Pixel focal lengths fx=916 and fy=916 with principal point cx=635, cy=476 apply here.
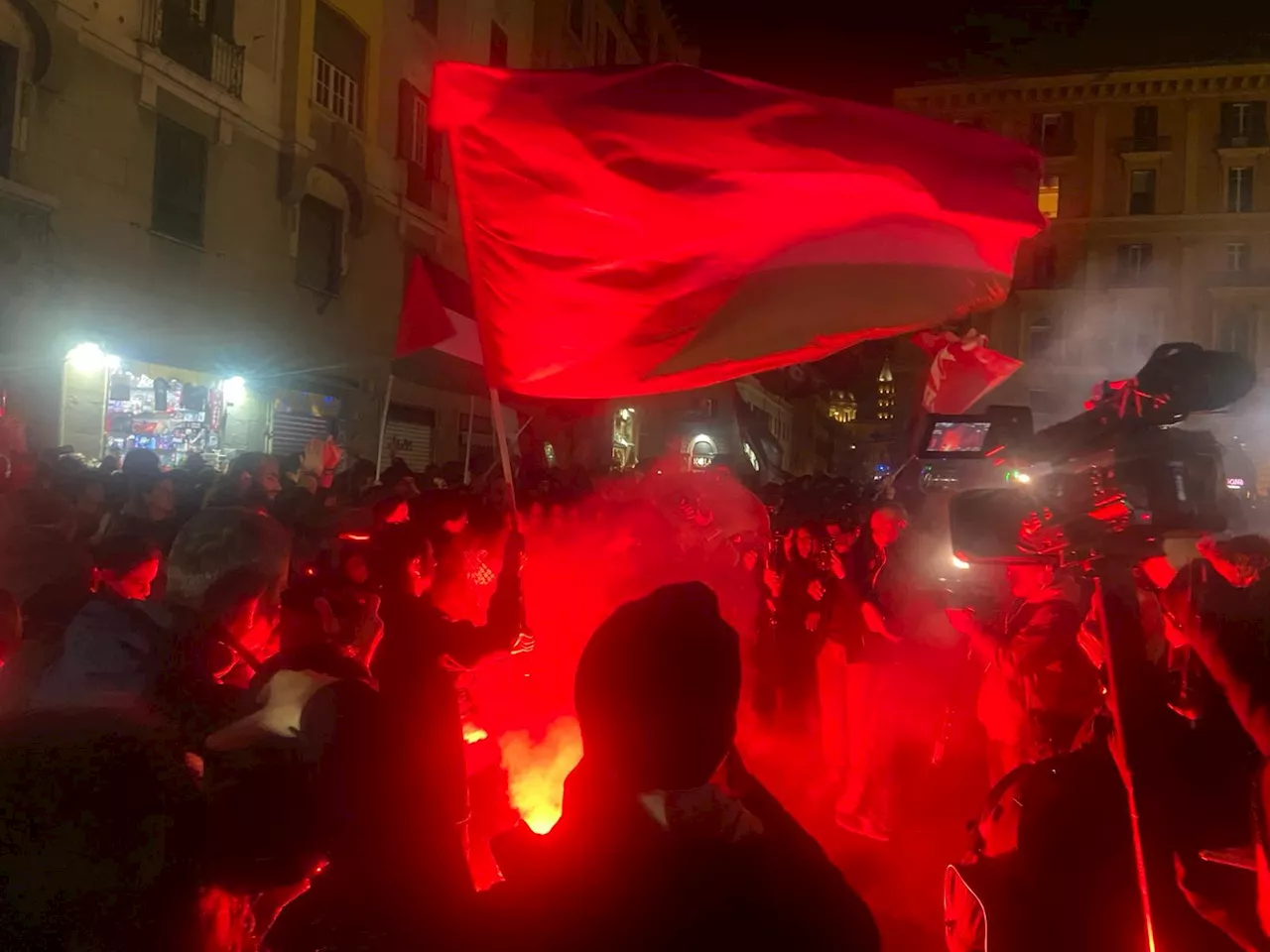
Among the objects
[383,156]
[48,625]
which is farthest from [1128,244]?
[48,625]

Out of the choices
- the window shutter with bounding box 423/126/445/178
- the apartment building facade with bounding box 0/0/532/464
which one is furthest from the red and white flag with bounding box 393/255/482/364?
the window shutter with bounding box 423/126/445/178

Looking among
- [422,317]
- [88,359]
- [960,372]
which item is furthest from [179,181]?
[960,372]

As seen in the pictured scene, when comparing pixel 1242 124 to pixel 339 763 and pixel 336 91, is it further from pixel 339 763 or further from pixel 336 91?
pixel 339 763

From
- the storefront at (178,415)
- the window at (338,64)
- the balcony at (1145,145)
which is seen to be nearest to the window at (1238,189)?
the balcony at (1145,145)

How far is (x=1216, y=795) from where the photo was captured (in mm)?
2826

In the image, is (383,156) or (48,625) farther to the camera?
(383,156)

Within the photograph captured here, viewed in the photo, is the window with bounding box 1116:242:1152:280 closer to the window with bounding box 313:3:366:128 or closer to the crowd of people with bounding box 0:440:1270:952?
the window with bounding box 313:3:366:128

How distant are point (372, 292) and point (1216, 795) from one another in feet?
59.5

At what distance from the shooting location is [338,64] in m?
16.9

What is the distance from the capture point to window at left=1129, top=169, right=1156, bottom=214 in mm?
42188

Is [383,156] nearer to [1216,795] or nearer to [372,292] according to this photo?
[372,292]

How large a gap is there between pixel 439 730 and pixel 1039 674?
2.59m

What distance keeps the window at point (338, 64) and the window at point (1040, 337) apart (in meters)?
35.4

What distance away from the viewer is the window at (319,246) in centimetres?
1677
